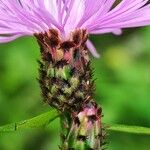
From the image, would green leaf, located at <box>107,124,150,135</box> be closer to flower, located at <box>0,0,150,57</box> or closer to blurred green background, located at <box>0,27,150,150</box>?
flower, located at <box>0,0,150,57</box>

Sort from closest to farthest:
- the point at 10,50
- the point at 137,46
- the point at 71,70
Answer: the point at 71,70, the point at 10,50, the point at 137,46

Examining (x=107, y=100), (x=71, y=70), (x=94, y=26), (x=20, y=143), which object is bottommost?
(x=20, y=143)

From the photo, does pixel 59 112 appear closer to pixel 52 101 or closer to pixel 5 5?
pixel 52 101

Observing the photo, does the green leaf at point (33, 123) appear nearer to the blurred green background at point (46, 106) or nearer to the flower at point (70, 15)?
the flower at point (70, 15)

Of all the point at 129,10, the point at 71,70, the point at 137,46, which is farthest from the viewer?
the point at 137,46

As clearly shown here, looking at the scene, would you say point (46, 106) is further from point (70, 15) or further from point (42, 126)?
point (70, 15)

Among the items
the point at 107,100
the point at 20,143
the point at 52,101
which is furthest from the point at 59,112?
the point at 20,143
